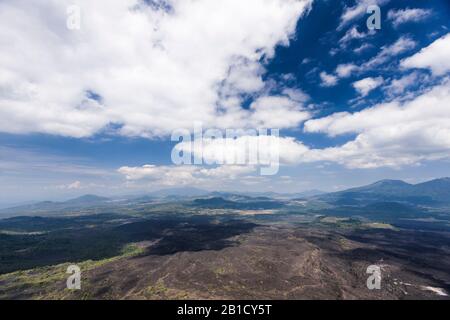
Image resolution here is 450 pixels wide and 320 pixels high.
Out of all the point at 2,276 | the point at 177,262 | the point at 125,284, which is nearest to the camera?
the point at 125,284

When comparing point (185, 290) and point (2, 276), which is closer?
point (185, 290)

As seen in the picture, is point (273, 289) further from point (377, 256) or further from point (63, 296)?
point (377, 256)

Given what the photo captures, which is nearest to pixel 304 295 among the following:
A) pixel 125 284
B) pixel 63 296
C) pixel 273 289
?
pixel 273 289

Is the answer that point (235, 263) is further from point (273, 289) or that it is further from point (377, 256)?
point (377, 256)

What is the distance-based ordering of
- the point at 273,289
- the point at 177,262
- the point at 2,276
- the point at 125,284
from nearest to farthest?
the point at 273,289 → the point at 125,284 → the point at 2,276 → the point at 177,262

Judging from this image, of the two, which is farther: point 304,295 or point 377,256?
point 377,256
